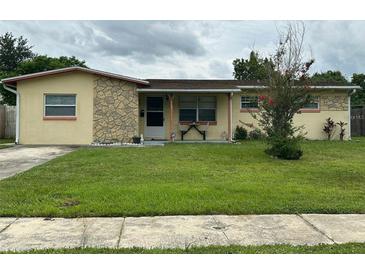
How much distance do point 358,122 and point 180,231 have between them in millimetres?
22855

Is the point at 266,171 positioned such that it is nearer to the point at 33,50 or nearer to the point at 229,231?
the point at 229,231

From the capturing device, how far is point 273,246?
3652mm

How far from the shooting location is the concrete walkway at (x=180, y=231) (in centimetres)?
380

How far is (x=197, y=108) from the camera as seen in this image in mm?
18625

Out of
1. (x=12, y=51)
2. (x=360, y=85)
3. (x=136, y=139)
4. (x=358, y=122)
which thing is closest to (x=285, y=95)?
(x=136, y=139)

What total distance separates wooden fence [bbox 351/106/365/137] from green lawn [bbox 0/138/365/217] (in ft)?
48.3

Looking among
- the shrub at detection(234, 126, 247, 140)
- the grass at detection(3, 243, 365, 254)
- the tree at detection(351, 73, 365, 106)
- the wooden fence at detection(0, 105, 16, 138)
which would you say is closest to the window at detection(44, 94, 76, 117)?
the wooden fence at detection(0, 105, 16, 138)

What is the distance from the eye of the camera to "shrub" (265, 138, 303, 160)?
11.1 metres

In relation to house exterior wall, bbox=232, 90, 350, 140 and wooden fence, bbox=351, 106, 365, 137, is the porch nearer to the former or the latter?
house exterior wall, bbox=232, 90, 350, 140

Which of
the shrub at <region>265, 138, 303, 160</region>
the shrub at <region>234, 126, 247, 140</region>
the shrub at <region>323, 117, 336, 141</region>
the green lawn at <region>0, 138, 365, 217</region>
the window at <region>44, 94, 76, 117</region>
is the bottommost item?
the green lawn at <region>0, 138, 365, 217</region>

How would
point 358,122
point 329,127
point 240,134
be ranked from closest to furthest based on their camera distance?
point 240,134
point 329,127
point 358,122

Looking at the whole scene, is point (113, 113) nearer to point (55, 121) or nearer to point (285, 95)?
point (55, 121)

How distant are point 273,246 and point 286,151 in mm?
7810

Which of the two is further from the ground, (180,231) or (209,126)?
(209,126)
